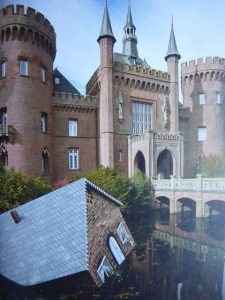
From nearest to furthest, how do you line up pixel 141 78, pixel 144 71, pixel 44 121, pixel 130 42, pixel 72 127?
pixel 44 121, pixel 72 127, pixel 141 78, pixel 144 71, pixel 130 42

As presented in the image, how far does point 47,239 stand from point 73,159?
16126 mm

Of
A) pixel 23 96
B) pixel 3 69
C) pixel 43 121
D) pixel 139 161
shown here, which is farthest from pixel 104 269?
pixel 139 161

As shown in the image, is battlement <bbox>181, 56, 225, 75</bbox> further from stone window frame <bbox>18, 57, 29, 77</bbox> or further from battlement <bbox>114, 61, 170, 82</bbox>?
stone window frame <bbox>18, 57, 29, 77</bbox>

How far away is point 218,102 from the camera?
29.0 metres

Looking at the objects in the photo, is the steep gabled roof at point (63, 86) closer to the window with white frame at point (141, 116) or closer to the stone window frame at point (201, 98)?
the window with white frame at point (141, 116)

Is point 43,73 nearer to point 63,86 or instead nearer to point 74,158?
point 63,86

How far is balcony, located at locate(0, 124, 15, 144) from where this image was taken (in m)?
17.8

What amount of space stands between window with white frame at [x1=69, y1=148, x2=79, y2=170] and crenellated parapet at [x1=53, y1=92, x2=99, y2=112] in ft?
12.6

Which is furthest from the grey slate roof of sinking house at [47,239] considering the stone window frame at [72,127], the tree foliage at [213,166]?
the tree foliage at [213,166]

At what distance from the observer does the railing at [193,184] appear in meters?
Answer: 18.1

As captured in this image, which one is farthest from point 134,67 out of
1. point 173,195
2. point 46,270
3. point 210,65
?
point 46,270

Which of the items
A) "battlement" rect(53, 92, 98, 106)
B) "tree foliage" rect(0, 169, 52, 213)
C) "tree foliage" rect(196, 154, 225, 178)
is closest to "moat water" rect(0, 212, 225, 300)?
"tree foliage" rect(0, 169, 52, 213)

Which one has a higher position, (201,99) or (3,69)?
(3,69)

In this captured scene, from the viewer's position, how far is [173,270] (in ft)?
33.2
